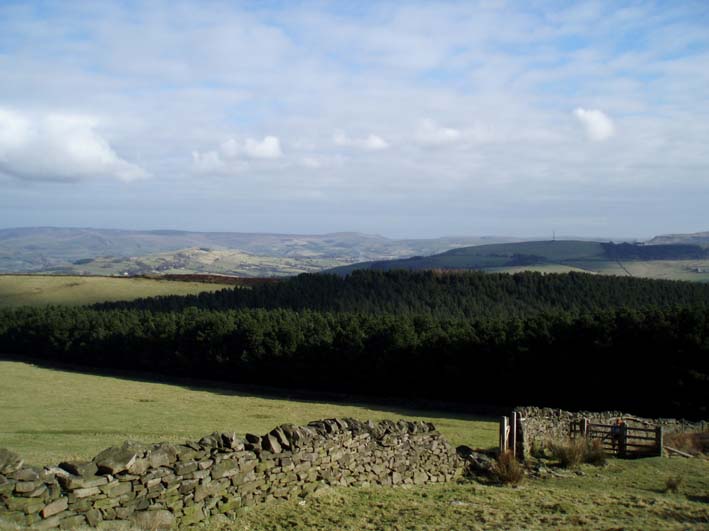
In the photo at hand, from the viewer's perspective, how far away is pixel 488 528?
412 inches

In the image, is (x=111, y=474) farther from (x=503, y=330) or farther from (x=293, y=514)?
(x=503, y=330)

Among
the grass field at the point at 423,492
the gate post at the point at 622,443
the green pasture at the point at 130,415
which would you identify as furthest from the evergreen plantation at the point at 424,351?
the gate post at the point at 622,443

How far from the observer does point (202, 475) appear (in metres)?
10.5

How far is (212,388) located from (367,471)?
132 feet

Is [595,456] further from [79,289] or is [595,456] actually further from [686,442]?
[79,289]

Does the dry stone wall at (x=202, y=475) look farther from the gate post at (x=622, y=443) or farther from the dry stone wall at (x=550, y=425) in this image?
the gate post at (x=622, y=443)

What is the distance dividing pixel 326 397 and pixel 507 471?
115ft

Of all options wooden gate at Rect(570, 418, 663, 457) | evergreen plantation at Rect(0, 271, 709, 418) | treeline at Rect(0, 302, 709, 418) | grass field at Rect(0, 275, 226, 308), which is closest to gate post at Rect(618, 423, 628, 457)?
wooden gate at Rect(570, 418, 663, 457)

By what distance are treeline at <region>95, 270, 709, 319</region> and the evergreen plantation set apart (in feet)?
61.4

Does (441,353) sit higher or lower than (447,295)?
lower

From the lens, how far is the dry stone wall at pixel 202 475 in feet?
28.6

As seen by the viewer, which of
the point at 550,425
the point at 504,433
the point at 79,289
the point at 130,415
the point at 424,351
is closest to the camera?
the point at 504,433

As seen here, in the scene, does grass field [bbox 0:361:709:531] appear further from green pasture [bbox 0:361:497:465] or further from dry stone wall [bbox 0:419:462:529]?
dry stone wall [bbox 0:419:462:529]

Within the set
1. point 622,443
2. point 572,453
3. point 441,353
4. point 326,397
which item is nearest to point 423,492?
point 572,453
